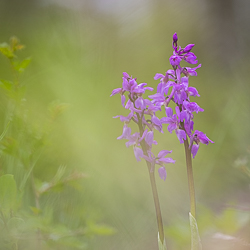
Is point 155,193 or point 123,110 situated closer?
point 155,193

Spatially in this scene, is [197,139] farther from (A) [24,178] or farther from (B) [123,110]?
(B) [123,110]

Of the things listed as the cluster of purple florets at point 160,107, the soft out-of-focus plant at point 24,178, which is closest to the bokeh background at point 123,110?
the soft out-of-focus plant at point 24,178

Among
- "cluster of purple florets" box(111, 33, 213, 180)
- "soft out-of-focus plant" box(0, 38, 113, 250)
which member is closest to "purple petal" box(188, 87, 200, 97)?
"cluster of purple florets" box(111, 33, 213, 180)

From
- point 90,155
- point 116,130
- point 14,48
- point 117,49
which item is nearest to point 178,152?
point 116,130

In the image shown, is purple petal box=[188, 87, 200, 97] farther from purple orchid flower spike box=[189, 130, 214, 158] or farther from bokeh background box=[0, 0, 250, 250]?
bokeh background box=[0, 0, 250, 250]

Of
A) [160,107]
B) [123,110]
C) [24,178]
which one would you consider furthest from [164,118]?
[123,110]

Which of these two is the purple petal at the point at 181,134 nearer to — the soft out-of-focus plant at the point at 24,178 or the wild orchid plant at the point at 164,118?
the wild orchid plant at the point at 164,118

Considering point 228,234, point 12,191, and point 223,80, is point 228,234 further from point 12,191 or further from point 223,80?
point 223,80

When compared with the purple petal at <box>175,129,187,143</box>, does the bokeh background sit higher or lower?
higher
